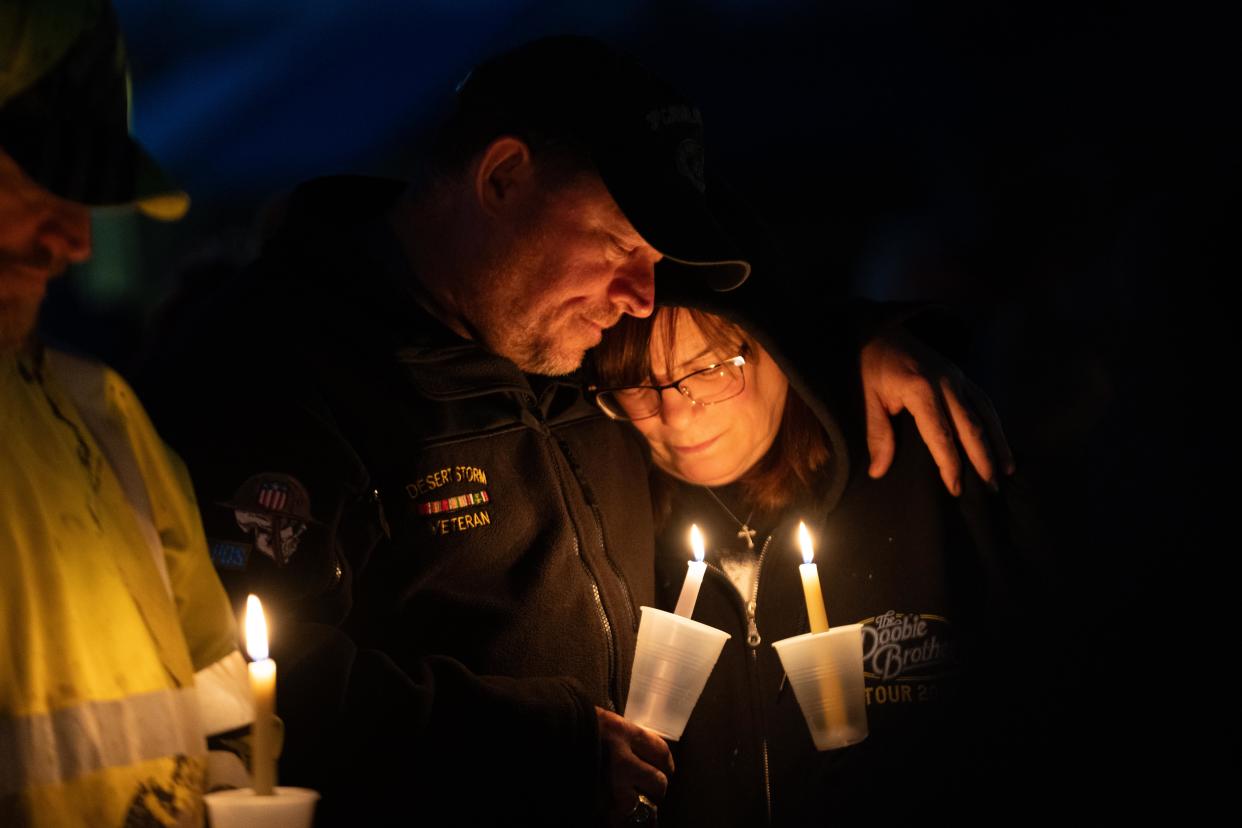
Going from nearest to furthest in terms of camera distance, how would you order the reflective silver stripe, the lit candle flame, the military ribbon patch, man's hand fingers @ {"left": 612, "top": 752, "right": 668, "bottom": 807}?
the reflective silver stripe → the lit candle flame → man's hand fingers @ {"left": 612, "top": 752, "right": 668, "bottom": 807} → the military ribbon patch

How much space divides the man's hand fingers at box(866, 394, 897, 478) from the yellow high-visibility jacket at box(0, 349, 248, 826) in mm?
1653

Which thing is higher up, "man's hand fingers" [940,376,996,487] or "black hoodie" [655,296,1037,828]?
"man's hand fingers" [940,376,996,487]

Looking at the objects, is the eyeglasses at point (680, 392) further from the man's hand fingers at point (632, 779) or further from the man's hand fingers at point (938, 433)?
the man's hand fingers at point (632, 779)

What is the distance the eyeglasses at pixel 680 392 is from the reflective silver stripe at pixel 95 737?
4.78 ft

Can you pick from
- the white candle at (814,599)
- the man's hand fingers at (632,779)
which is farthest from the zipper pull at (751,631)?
the white candle at (814,599)

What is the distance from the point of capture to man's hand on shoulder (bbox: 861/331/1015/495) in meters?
2.89

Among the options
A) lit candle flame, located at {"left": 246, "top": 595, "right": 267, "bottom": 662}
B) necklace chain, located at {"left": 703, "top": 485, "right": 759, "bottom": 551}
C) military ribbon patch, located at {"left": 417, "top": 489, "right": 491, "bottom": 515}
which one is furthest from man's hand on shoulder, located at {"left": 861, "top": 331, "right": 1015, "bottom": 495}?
lit candle flame, located at {"left": 246, "top": 595, "right": 267, "bottom": 662}

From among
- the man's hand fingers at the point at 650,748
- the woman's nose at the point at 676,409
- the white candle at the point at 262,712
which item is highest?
the woman's nose at the point at 676,409

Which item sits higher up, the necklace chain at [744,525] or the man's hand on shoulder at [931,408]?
the man's hand on shoulder at [931,408]

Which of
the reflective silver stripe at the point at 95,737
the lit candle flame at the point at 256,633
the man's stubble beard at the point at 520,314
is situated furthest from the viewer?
the man's stubble beard at the point at 520,314

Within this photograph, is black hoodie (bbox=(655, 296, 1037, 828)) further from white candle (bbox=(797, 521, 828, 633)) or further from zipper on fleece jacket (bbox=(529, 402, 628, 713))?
white candle (bbox=(797, 521, 828, 633))

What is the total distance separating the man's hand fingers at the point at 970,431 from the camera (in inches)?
113

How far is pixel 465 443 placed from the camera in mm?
2621

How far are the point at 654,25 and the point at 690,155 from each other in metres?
4.68
